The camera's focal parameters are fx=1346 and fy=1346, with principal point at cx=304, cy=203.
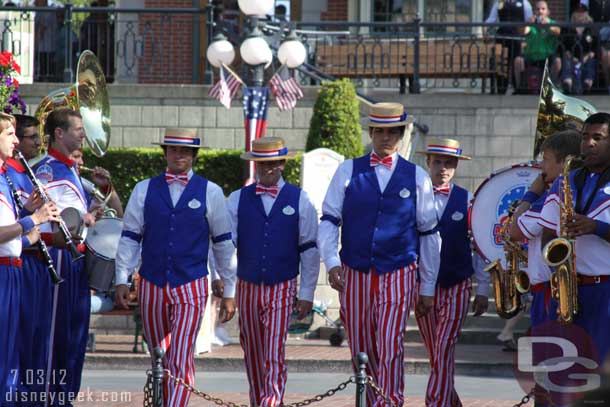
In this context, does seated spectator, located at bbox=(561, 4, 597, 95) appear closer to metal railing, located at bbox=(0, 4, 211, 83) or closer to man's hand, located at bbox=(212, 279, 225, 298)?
metal railing, located at bbox=(0, 4, 211, 83)

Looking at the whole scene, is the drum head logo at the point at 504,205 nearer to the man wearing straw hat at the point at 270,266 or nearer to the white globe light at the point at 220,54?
the man wearing straw hat at the point at 270,266

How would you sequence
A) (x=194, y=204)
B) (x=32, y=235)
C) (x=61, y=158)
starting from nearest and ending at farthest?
(x=32, y=235)
(x=194, y=204)
(x=61, y=158)

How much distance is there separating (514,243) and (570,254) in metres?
1.05

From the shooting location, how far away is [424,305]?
358 inches

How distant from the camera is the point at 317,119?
1844cm

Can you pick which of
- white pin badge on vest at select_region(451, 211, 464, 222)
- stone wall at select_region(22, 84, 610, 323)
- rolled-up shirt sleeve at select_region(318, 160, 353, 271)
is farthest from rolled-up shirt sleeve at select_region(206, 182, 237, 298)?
stone wall at select_region(22, 84, 610, 323)

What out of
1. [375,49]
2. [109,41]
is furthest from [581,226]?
[109,41]

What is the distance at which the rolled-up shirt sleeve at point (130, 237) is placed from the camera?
8930 millimetres

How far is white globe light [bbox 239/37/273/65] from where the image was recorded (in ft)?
54.6

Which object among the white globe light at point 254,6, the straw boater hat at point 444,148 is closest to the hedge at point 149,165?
the white globe light at point 254,6

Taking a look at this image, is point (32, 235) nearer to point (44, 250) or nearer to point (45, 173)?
point (44, 250)

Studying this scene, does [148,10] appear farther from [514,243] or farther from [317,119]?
[514,243]

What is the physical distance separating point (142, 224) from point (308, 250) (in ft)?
3.83

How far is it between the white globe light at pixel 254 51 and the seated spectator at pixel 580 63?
490cm
